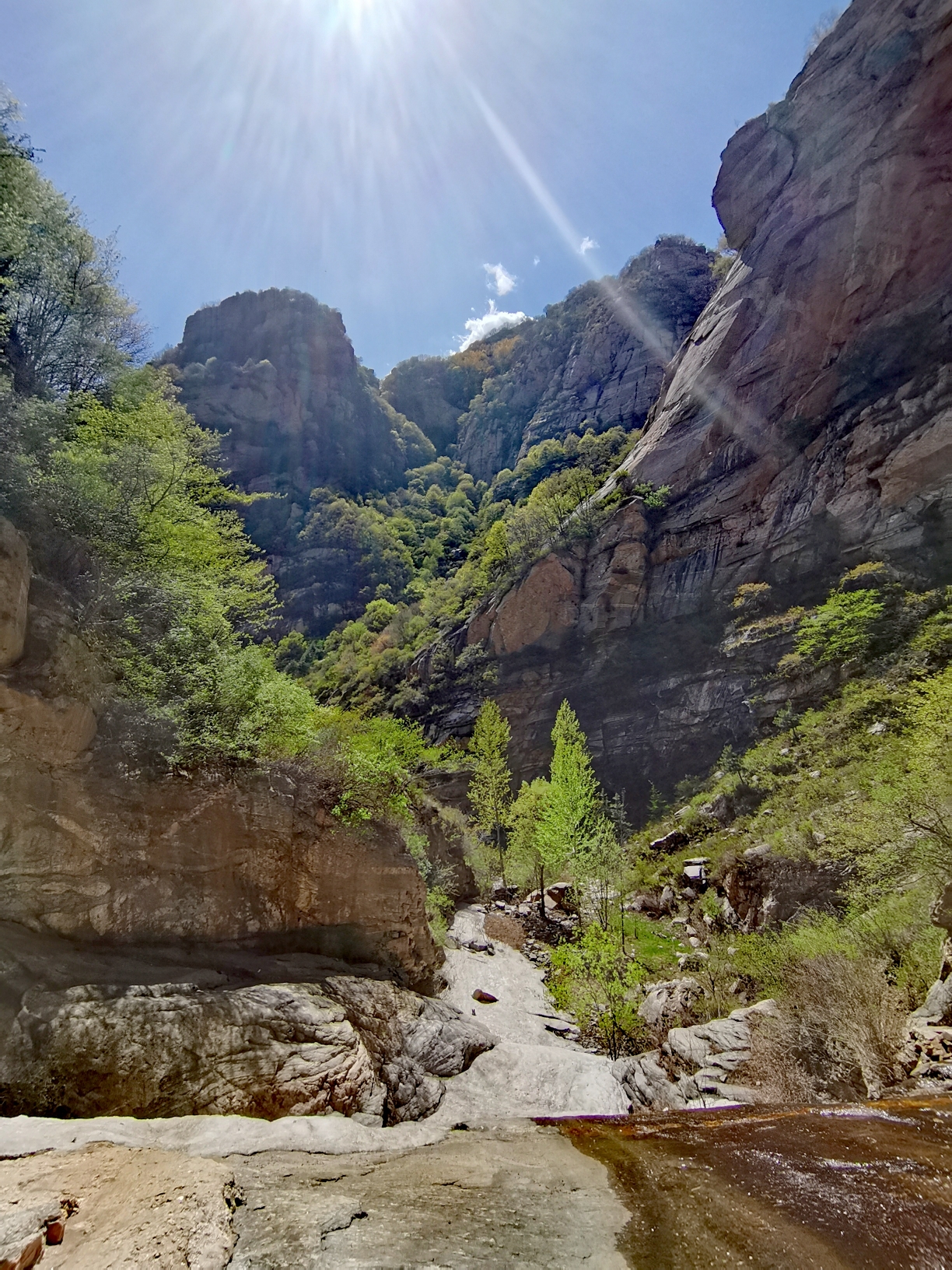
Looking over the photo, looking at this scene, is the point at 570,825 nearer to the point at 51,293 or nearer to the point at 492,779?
the point at 492,779

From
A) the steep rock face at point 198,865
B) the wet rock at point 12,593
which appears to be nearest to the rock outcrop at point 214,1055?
the steep rock face at point 198,865

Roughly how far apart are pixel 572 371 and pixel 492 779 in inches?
2968

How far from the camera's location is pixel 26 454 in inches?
365

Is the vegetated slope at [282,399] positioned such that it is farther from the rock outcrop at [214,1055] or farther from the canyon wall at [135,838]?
the rock outcrop at [214,1055]

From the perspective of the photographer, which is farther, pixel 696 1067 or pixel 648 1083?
pixel 696 1067

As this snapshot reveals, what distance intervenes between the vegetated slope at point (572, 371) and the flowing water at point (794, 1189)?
76911mm

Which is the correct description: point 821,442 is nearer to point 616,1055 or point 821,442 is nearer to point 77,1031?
point 616,1055

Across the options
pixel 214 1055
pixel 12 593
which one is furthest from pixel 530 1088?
pixel 12 593

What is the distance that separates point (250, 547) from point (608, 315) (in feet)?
294

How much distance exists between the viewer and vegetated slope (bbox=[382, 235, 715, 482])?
77812 millimetres

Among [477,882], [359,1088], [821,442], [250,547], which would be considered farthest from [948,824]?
[821,442]

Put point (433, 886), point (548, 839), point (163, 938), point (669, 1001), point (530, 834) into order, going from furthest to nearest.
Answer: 1. point (530, 834)
2. point (548, 839)
3. point (433, 886)
4. point (669, 1001)
5. point (163, 938)

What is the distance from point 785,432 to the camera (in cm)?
3397

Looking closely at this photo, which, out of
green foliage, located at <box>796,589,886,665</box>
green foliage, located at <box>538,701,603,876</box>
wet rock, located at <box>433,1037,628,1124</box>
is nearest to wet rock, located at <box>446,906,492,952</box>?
green foliage, located at <box>538,701,603,876</box>
